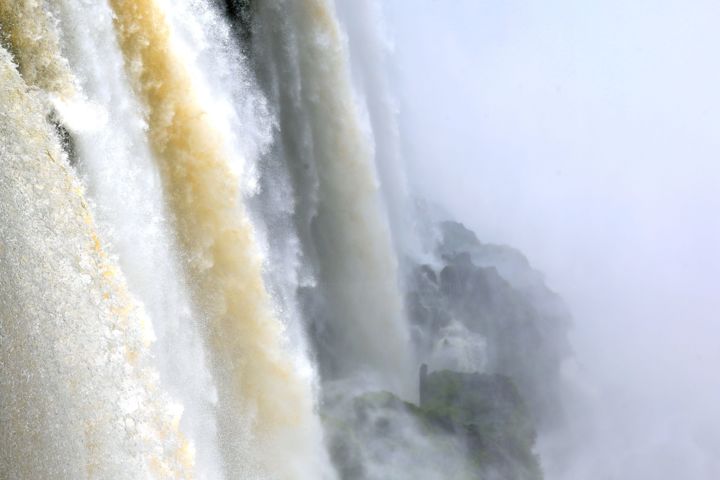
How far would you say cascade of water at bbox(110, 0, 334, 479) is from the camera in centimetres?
798

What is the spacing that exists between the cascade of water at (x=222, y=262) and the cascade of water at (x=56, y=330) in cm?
178

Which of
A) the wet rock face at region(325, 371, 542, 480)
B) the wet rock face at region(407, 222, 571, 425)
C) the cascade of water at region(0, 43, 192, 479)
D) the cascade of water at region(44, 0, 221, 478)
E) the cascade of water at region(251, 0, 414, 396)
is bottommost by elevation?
Answer: the cascade of water at region(0, 43, 192, 479)

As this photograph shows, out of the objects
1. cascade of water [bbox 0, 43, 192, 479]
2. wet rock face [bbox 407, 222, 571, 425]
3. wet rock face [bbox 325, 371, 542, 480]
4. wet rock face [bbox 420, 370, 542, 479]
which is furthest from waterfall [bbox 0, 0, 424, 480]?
wet rock face [bbox 407, 222, 571, 425]

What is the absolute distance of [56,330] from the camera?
19.0 feet

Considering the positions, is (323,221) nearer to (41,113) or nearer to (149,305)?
(149,305)

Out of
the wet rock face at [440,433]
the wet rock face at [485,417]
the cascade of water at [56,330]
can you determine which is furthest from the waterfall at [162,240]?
the wet rock face at [485,417]

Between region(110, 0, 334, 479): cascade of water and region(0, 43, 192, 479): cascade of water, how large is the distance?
1780mm

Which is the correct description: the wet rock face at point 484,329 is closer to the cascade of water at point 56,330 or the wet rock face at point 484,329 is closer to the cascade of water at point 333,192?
the cascade of water at point 333,192

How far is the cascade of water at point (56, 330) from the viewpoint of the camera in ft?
17.6

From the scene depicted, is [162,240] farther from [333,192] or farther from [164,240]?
[333,192]

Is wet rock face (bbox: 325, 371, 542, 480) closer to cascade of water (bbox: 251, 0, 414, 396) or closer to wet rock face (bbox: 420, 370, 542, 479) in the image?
wet rock face (bbox: 420, 370, 542, 479)

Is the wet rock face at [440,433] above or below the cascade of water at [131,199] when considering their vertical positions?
above

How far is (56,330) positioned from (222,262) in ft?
12.0

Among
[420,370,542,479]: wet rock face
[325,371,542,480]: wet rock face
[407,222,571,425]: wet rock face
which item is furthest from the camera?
[407,222,571,425]: wet rock face
